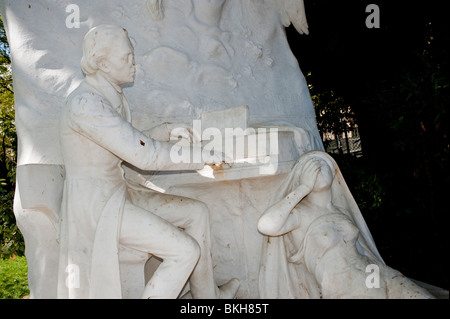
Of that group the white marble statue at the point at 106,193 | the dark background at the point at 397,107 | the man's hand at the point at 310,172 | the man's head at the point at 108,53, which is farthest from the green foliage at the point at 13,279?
the dark background at the point at 397,107

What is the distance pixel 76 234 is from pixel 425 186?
350 centimetres

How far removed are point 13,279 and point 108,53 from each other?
15.4 ft

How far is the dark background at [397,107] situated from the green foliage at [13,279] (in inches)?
169

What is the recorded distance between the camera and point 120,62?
2.73 m

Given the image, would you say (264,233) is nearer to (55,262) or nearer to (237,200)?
(237,200)

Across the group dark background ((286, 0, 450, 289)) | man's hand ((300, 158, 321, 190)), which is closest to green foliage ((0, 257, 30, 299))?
man's hand ((300, 158, 321, 190))

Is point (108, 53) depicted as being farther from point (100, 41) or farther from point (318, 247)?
point (318, 247)

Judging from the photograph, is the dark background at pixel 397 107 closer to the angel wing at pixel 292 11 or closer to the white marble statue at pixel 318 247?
the angel wing at pixel 292 11

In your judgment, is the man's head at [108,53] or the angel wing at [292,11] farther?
the angel wing at [292,11]

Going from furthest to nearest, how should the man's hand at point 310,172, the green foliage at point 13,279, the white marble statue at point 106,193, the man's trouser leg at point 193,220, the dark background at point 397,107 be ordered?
the green foliage at point 13,279
the dark background at point 397,107
the man's hand at point 310,172
the man's trouser leg at point 193,220
the white marble statue at point 106,193

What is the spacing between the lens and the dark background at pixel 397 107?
4363mm

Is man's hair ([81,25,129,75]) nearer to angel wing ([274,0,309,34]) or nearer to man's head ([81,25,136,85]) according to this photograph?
man's head ([81,25,136,85])

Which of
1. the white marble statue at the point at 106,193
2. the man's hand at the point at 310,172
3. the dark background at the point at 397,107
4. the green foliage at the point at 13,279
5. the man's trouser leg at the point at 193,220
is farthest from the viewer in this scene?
the green foliage at the point at 13,279

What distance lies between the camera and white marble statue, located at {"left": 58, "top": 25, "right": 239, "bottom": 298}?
2613 mm
